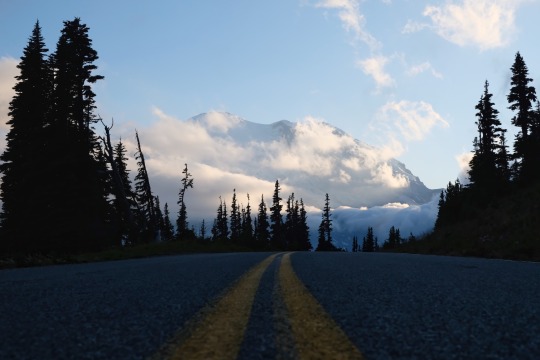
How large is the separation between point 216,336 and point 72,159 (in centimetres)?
2606

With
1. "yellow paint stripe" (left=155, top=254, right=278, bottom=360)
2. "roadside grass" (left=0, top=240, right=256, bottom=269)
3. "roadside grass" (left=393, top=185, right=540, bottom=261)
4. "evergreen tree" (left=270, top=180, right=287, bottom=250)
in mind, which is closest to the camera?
"yellow paint stripe" (left=155, top=254, right=278, bottom=360)

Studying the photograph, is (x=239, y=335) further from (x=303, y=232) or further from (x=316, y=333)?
(x=303, y=232)

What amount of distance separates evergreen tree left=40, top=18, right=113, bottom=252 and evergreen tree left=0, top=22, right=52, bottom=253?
0.46 metres

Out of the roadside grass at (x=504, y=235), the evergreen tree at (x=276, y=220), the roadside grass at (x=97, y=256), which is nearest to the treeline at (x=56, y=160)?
the roadside grass at (x=97, y=256)

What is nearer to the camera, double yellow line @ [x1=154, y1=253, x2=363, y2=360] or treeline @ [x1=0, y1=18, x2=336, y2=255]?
double yellow line @ [x1=154, y1=253, x2=363, y2=360]

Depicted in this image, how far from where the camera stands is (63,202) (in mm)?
24453

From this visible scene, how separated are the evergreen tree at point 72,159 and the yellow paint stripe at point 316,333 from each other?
934 inches

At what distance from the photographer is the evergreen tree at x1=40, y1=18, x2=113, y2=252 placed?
24.0m

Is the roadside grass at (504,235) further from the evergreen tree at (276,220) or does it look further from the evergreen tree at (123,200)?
the evergreen tree at (276,220)

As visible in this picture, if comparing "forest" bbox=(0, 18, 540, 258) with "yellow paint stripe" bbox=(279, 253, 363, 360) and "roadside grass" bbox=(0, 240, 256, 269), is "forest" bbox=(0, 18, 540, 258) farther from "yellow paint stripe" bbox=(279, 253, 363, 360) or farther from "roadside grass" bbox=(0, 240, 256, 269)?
"yellow paint stripe" bbox=(279, 253, 363, 360)

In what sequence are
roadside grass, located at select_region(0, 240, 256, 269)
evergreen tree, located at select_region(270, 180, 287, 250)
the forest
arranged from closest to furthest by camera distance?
roadside grass, located at select_region(0, 240, 256, 269) → the forest → evergreen tree, located at select_region(270, 180, 287, 250)

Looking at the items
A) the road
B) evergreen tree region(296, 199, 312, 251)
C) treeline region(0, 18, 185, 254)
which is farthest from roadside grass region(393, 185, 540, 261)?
evergreen tree region(296, 199, 312, 251)

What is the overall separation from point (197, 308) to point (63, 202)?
24792mm

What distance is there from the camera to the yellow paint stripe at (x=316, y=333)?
4.90 ft
